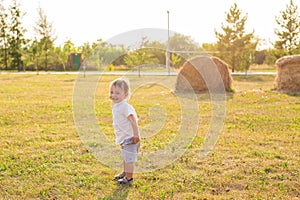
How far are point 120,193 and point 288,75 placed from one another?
1314cm

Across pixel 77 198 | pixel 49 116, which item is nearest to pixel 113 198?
pixel 77 198

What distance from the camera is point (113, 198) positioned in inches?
177

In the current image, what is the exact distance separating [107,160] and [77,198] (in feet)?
4.96

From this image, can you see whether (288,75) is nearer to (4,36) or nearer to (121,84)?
(121,84)

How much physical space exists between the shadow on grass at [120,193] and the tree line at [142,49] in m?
2.23

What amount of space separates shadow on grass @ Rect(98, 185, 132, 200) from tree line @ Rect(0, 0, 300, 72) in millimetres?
2233

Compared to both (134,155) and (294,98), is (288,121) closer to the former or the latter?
(294,98)

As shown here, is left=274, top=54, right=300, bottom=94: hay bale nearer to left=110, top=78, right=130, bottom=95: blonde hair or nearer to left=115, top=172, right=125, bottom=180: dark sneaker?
left=115, top=172, right=125, bottom=180: dark sneaker

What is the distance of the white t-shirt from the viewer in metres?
4.80

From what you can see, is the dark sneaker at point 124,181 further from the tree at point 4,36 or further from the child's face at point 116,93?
the tree at point 4,36

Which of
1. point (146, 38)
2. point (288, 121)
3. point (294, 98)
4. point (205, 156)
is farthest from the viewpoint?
point (294, 98)

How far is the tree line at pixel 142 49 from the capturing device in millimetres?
6895

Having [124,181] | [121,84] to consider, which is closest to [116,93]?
[121,84]

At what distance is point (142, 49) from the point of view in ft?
20.6
